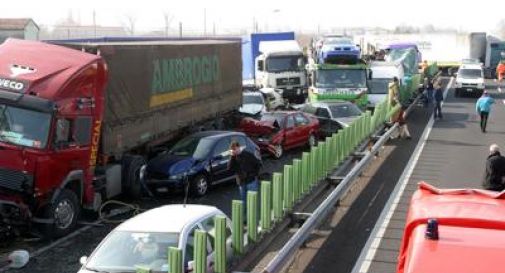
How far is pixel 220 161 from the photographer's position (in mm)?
16797

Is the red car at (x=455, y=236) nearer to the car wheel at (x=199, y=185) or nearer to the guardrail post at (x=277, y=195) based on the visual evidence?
the guardrail post at (x=277, y=195)

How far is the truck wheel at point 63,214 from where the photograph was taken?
12.5 meters

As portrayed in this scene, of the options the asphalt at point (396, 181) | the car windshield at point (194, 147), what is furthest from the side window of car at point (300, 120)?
the car windshield at point (194, 147)

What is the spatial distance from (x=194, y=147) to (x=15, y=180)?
539 centimetres

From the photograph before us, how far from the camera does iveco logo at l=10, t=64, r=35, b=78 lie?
42.1 feet

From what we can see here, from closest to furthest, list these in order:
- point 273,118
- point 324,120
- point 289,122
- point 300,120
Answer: point 289,122 < point 273,118 < point 300,120 < point 324,120

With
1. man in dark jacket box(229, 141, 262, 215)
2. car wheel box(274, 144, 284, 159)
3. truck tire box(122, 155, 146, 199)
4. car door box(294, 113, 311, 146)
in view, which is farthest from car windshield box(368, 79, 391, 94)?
man in dark jacket box(229, 141, 262, 215)

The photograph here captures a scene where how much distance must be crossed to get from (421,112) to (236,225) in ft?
88.7

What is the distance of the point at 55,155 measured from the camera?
12.7m

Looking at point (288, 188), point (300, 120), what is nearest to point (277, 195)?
point (288, 188)

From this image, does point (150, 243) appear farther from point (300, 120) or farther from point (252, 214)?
point (300, 120)

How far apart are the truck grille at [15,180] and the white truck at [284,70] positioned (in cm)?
2788

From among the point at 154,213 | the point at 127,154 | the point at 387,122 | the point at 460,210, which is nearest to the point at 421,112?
the point at 387,122

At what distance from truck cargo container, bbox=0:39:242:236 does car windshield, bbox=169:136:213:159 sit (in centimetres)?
90
